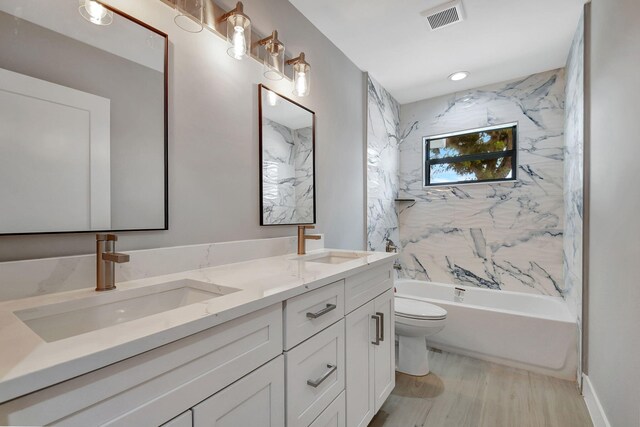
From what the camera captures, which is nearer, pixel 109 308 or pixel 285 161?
pixel 109 308

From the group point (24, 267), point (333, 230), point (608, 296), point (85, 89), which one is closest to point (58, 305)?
point (24, 267)

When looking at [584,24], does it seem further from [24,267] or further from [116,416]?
[24,267]

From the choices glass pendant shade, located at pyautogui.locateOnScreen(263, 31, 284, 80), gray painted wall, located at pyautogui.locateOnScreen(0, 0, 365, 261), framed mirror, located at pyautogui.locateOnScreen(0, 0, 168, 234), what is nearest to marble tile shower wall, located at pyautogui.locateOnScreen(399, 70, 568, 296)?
gray painted wall, located at pyautogui.locateOnScreen(0, 0, 365, 261)

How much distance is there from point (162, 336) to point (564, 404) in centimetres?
236

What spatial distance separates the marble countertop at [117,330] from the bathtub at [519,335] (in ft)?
6.00

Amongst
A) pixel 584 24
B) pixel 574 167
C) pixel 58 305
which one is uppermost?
pixel 584 24

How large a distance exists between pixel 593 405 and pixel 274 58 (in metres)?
2.66

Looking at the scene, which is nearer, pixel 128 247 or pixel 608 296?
pixel 128 247

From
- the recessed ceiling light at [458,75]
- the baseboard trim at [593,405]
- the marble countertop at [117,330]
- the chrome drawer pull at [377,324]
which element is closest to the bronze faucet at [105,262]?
the marble countertop at [117,330]

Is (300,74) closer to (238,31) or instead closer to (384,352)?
(238,31)

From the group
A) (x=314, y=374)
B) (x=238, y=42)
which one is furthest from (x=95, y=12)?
(x=314, y=374)

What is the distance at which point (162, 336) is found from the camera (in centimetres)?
57

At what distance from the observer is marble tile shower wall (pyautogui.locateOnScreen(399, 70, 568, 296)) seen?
106 inches

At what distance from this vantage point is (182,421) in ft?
2.02
